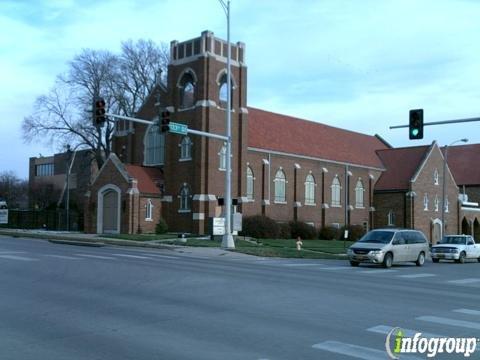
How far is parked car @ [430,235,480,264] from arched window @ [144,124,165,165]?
25.0 metres

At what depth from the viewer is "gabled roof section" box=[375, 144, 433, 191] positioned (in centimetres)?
6238

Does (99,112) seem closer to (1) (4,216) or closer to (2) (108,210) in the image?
(2) (108,210)

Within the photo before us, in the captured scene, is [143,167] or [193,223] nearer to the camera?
[193,223]

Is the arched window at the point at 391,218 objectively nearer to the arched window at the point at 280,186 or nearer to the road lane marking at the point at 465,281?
the arched window at the point at 280,186

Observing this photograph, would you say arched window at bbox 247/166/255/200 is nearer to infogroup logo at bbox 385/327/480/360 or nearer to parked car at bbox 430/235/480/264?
parked car at bbox 430/235/480/264

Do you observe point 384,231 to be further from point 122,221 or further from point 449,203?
point 449,203

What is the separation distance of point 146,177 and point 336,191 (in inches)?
800

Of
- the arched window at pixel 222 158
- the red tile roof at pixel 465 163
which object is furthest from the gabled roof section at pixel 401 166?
the arched window at pixel 222 158

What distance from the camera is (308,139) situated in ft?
191

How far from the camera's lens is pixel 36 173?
11250 cm

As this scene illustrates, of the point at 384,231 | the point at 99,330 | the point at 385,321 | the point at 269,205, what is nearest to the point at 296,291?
the point at 385,321

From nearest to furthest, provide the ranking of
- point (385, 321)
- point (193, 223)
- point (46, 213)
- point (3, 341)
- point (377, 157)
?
1. point (3, 341)
2. point (385, 321)
3. point (193, 223)
4. point (46, 213)
5. point (377, 157)

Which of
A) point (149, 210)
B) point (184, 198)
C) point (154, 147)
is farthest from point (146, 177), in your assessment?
point (154, 147)

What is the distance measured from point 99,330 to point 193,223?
35936 mm
